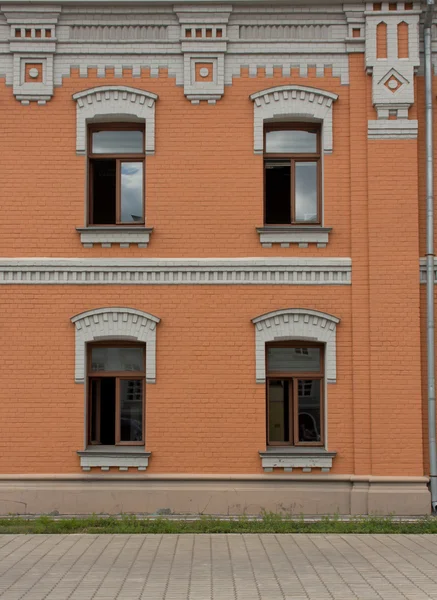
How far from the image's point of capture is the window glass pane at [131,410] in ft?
41.4

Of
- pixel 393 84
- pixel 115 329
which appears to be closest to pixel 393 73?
pixel 393 84

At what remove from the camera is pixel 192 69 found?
1273 cm

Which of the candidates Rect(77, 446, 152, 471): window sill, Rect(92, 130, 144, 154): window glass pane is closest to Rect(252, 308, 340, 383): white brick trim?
Rect(77, 446, 152, 471): window sill

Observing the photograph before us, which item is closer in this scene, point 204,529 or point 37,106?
point 204,529

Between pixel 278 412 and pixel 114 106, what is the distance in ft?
17.2

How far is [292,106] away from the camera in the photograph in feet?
41.4

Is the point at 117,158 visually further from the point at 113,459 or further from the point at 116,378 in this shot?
the point at 113,459

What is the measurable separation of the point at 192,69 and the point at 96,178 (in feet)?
7.30

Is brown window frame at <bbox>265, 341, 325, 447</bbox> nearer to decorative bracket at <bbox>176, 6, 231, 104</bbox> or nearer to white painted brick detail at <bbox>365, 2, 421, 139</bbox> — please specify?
white painted brick detail at <bbox>365, 2, 421, 139</bbox>

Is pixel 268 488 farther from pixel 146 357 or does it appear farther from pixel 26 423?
pixel 26 423

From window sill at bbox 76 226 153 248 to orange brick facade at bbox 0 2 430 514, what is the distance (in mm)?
95

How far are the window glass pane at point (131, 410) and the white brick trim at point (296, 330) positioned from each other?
6.04 feet

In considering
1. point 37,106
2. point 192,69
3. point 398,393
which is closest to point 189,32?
point 192,69

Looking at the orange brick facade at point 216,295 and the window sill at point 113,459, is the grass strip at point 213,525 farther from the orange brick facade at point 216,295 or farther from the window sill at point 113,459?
the window sill at point 113,459
